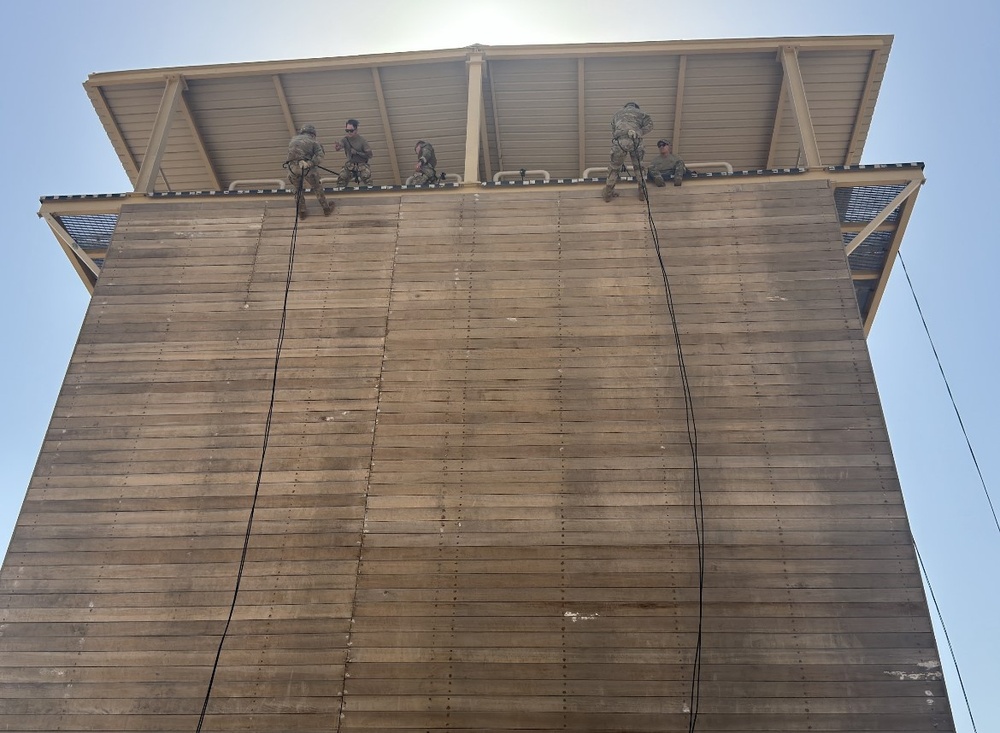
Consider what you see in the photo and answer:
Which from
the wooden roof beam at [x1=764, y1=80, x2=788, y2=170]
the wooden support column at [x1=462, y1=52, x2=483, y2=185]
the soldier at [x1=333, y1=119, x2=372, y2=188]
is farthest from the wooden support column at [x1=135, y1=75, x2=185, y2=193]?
the wooden roof beam at [x1=764, y1=80, x2=788, y2=170]

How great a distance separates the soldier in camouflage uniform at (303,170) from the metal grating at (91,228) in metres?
3.09

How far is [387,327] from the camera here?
10.8m

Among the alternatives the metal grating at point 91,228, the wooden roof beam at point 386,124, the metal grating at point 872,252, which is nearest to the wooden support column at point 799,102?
the metal grating at point 872,252

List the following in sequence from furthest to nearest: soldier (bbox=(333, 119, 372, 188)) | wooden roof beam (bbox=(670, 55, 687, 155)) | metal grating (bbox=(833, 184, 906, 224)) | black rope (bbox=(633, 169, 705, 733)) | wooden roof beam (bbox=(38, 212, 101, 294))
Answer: wooden roof beam (bbox=(670, 55, 687, 155)), soldier (bbox=(333, 119, 372, 188)), wooden roof beam (bbox=(38, 212, 101, 294)), metal grating (bbox=(833, 184, 906, 224)), black rope (bbox=(633, 169, 705, 733))

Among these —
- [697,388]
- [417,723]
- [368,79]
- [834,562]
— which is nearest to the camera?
[417,723]

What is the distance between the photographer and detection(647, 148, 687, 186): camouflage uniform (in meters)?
11.7

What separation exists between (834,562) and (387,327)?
645cm

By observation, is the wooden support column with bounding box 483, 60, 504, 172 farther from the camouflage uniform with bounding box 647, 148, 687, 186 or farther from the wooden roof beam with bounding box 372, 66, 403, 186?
the camouflage uniform with bounding box 647, 148, 687, 186

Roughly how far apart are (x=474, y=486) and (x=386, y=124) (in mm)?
8335

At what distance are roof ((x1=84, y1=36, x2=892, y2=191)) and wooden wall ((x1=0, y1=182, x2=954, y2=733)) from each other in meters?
2.84

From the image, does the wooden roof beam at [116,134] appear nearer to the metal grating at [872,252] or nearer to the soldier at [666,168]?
the soldier at [666,168]

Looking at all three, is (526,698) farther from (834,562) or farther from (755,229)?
(755,229)

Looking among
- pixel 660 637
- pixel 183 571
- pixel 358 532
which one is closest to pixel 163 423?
pixel 183 571

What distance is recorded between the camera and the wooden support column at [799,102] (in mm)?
11891
